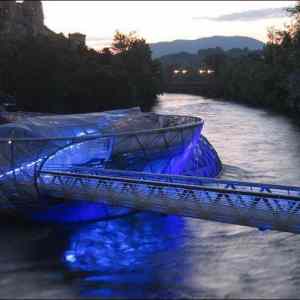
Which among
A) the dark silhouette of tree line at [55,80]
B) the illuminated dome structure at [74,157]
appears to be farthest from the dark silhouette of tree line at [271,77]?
the illuminated dome structure at [74,157]

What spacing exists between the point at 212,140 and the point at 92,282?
30843mm

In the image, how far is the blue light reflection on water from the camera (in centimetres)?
1709

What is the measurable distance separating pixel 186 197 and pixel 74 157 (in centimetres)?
686

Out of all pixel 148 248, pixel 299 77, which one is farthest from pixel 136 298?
pixel 299 77

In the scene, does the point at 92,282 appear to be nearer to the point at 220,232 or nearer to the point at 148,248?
the point at 148,248

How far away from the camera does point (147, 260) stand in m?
19.0

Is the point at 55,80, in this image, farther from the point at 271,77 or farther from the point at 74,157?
the point at 74,157

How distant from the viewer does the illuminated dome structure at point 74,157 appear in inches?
915

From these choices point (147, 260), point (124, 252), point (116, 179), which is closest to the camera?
point (147, 260)

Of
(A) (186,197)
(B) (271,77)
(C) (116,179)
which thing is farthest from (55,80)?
(A) (186,197)

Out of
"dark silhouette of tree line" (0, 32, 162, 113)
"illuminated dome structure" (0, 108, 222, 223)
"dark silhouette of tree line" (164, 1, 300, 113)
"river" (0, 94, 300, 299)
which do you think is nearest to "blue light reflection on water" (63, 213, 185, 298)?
"river" (0, 94, 300, 299)

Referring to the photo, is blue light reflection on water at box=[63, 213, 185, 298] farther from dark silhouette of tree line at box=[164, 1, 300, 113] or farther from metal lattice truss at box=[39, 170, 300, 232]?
dark silhouette of tree line at box=[164, 1, 300, 113]

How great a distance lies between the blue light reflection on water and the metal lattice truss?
132cm

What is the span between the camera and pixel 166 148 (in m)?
27.1
